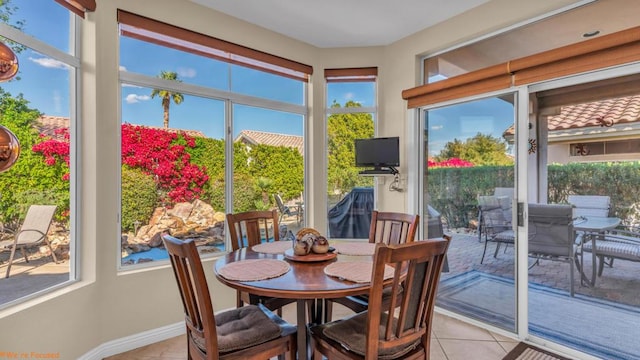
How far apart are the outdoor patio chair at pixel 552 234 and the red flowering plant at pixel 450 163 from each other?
0.69 m

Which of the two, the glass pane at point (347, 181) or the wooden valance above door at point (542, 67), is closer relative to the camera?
the wooden valance above door at point (542, 67)

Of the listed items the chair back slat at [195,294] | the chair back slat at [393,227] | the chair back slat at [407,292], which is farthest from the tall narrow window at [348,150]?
the chair back slat at [195,294]

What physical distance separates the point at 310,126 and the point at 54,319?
275cm

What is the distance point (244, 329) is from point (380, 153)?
90.7 inches

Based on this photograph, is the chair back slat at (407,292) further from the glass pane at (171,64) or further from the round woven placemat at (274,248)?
the glass pane at (171,64)

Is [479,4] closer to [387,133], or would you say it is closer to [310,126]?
[387,133]

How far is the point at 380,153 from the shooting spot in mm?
3406

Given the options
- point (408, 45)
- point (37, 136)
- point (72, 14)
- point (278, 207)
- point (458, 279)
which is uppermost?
point (408, 45)

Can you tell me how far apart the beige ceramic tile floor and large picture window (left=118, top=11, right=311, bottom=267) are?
721 millimetres

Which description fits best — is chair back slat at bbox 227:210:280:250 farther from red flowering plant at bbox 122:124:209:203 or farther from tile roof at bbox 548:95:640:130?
tile roof at bbox 548:95:640:130

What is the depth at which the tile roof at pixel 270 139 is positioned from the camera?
128 inches

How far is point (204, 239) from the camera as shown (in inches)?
119

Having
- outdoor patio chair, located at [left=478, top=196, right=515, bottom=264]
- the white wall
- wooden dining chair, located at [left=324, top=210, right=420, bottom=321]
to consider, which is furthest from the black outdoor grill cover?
the white wall

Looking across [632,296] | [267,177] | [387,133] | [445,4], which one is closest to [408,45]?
[445,4]
